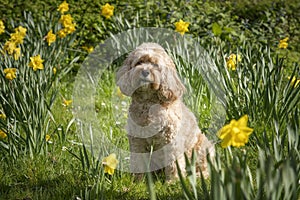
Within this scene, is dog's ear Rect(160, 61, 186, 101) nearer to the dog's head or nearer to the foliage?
the dog's head

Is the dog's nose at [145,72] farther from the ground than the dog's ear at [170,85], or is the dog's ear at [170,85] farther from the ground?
the dog's nose at [145,72]

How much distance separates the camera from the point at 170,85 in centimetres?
305

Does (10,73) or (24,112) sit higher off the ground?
(10,73)

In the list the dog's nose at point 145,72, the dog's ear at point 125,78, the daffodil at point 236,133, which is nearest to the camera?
the daffodil at point 236,133

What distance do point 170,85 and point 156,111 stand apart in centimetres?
22

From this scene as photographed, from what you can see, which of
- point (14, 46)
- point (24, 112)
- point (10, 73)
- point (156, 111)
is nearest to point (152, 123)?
point (156, 111)

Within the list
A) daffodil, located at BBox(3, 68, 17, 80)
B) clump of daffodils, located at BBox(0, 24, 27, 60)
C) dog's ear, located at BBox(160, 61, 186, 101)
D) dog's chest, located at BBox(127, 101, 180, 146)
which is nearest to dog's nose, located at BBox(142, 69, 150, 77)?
dog's ear, located at BBox(160, 61, 186, 101)

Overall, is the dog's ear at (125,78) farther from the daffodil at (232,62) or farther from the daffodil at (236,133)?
the daffodil at (236,133)

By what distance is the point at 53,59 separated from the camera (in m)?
4.53

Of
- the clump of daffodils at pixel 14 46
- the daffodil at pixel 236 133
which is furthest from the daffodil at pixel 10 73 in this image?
the daffodil at pixel 236 133

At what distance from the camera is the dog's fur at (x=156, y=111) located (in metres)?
3.04

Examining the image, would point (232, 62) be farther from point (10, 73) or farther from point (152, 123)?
point (10, 73)

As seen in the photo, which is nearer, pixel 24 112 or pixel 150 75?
pixel 150 75

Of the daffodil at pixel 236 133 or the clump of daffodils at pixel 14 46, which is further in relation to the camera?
the clump of daffodils at pixel 14 46
